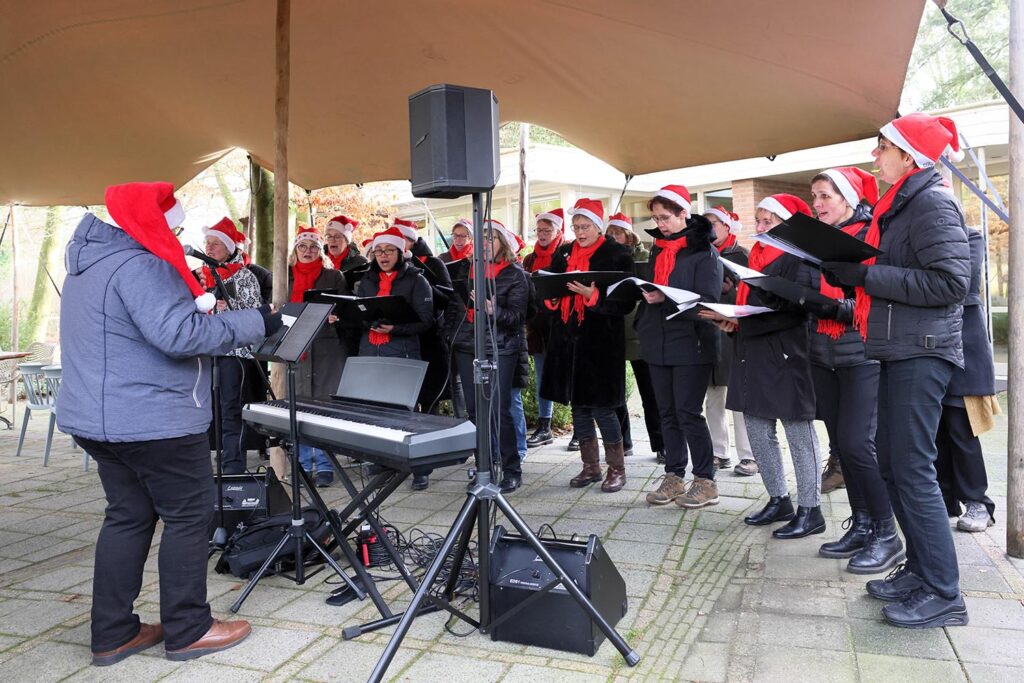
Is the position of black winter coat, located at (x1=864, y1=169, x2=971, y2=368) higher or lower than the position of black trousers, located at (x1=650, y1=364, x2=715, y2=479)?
higher

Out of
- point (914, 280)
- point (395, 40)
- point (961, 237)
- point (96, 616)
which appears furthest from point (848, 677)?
point (395, 40)

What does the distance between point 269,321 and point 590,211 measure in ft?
9.34

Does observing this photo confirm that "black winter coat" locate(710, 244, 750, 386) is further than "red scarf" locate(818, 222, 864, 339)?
Yes

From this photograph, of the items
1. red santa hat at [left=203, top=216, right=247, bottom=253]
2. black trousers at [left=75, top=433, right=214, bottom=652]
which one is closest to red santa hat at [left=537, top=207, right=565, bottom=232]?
red santa hat at [left=203, top=216, right=247, bottom=253]

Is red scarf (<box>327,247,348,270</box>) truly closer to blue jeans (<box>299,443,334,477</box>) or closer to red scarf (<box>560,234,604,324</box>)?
blue jeans (<box>299,443,334,477</box>)

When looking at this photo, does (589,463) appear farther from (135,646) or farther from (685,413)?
(135,646)

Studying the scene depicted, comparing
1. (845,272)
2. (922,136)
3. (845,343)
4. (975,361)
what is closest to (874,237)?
(845,272)

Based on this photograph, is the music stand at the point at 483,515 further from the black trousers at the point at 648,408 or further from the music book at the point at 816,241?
the black trousers at the point at 648,408

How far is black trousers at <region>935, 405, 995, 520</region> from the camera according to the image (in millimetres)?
4020

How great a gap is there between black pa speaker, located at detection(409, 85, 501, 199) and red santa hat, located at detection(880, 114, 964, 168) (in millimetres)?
1447

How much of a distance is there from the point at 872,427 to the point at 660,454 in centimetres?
252

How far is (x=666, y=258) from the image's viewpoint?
15.4 ft

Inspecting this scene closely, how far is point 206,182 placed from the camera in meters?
18.1

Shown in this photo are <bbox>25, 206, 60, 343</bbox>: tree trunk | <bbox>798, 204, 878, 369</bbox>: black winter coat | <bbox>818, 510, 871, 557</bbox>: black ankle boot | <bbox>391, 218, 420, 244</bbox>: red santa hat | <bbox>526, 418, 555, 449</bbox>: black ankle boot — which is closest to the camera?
<bbox>798, 204, 878, 369</bbox>: black winter coat
